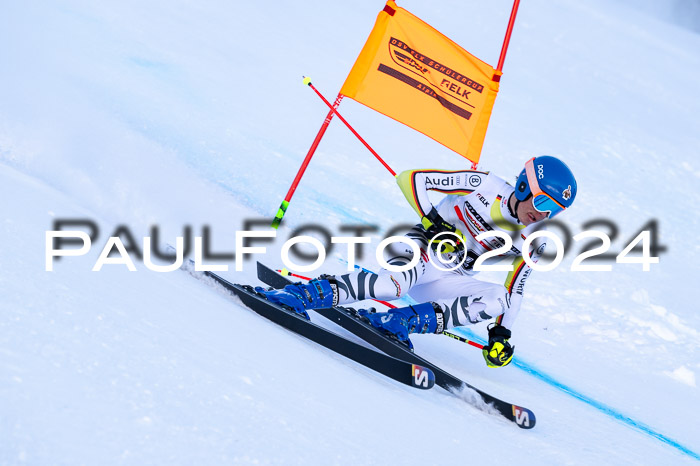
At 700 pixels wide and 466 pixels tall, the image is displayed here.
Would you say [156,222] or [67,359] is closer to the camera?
[67,359]

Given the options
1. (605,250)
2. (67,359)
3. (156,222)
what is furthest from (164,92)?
(67,359)

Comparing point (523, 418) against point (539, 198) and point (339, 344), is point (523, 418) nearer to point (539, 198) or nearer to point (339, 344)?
point (339, 344)

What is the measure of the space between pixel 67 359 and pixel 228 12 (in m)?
11.3

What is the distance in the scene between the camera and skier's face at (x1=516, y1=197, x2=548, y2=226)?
3.31 meters

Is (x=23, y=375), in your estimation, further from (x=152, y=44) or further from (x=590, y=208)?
(x=152, y=44)

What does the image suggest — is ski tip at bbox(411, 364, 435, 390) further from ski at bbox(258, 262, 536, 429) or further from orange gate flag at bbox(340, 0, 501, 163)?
orange gate flag at bbox(340, 0, 501, 163)

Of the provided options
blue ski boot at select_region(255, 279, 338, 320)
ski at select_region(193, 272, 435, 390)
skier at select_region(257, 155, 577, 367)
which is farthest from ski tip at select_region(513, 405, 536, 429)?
blue ski boot at select_region(255, 279, 338, 320)

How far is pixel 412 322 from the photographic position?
3.44 m

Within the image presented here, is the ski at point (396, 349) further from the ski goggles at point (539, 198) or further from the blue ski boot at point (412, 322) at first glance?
the ski goggles at point (539, 198)

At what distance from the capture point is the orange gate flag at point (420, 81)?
14.1 feet

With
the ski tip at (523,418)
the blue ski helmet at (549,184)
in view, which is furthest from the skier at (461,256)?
the ski tip at (523,418)

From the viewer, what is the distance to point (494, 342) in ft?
11.4

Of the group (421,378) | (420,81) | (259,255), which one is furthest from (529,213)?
(259,255)

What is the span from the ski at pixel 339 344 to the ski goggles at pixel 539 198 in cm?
97
